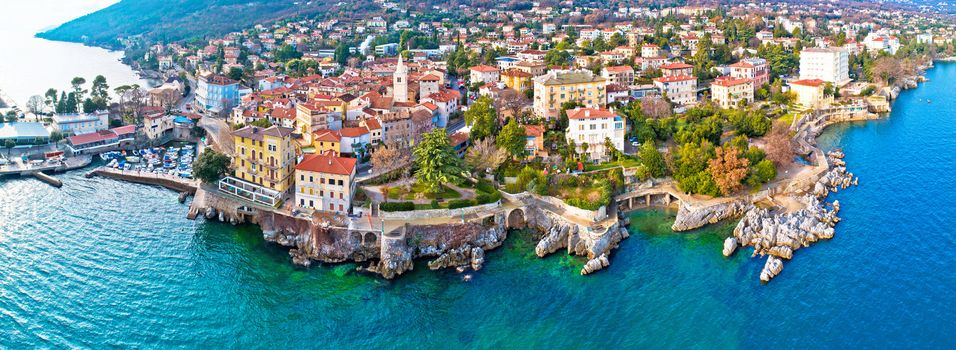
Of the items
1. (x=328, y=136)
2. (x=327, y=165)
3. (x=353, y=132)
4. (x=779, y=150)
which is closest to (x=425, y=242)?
(x=327, y=165)

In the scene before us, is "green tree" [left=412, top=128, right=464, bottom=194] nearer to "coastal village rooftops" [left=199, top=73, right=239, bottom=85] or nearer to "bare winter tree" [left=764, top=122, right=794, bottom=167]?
"bare winter tree" [left=764, top=122, right=794, bottom=167]

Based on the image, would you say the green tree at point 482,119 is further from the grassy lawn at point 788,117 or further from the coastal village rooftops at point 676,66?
the grassy lawn at point 788,117

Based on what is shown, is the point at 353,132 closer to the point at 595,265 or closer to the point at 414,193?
the point at 414,193

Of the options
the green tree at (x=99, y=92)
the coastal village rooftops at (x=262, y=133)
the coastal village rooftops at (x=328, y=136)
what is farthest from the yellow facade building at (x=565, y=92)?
the green tree at (x=99, y=92)

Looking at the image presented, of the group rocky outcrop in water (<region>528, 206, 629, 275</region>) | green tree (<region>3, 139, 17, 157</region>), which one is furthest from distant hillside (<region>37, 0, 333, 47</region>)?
rocky outcrop in water (<region>528, 206, 629, 275</region>)

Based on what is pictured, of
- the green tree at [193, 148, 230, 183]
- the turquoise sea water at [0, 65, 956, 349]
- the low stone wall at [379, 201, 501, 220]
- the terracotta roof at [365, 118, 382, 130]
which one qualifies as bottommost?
the turquoise sea water at [0, 65, 956, 349]
